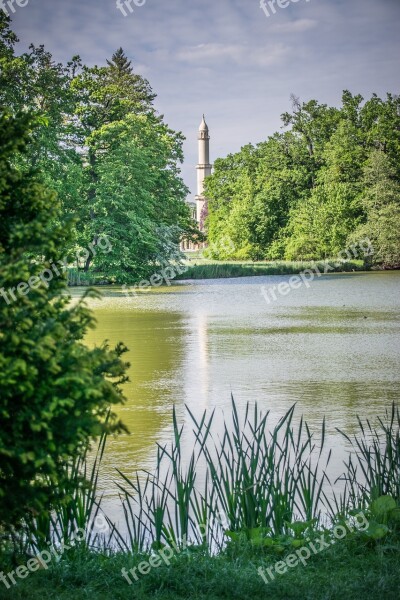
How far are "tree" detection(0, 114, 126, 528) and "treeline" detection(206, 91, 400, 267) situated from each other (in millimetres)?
47861

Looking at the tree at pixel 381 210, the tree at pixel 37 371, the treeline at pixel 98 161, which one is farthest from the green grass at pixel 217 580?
the tree at pixel 381 210

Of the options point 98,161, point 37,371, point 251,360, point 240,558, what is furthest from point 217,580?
point 98,161

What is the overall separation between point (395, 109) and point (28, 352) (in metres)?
57.5

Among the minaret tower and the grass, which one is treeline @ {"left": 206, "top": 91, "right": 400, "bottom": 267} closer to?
the grass

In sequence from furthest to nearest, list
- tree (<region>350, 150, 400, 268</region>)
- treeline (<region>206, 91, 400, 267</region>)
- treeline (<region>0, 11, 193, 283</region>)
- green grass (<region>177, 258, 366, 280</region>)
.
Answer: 1. treeline (<region>206, 91, 400, 267</region>)
2. tree (<region>350, 150, 400, 268</region>)
3. green grass (<region>177, 258, 366, 280</region>)
4. treeline (<region>0, 11, 193, 283</region>)

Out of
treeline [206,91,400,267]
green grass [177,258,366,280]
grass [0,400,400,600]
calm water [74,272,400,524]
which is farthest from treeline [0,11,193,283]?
grass [0,400,400,600]

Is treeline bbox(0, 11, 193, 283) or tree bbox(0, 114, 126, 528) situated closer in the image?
tree bbox(0, 114, 126, 528)

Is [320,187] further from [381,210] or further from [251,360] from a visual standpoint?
[251,360]

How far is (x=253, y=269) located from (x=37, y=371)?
42797 millimetres

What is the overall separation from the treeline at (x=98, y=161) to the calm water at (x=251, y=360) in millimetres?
11295

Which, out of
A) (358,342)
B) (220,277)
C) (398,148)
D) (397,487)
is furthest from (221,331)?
(398,148)

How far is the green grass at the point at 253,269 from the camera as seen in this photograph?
141 feet

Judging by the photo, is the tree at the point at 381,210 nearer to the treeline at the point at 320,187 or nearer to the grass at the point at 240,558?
the treeline at the point at 320,187

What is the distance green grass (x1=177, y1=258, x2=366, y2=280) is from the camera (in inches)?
1698
